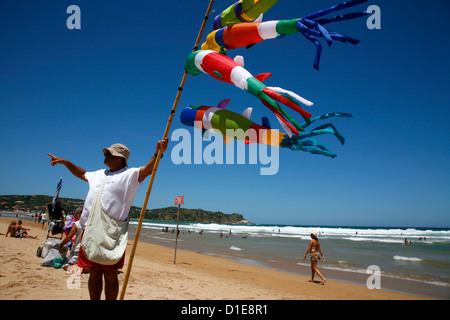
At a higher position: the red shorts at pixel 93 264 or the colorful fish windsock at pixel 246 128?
the colorful fish windsock at pixel 246 128

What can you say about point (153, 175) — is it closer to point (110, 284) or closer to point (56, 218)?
point (110, 284)

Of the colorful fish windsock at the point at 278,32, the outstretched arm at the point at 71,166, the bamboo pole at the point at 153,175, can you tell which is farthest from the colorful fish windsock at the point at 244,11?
the outstretched arm at the point at 71,166

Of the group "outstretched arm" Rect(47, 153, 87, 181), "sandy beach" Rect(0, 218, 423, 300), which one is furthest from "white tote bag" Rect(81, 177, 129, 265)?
"sandy beach" Rect(0, 218, 423, 300)

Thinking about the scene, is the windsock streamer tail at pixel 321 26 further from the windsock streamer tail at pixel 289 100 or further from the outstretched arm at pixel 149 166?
the outstretched arm at pixel 149 166

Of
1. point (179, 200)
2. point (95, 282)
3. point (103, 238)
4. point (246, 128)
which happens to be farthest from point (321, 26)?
point (179, 200)

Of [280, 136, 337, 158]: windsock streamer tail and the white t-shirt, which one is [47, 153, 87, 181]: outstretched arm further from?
[280, 136, 337, 158]: windsock streamer tail

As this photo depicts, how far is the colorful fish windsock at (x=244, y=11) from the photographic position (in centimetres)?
321

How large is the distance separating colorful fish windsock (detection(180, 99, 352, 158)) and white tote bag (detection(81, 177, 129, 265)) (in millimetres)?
1406

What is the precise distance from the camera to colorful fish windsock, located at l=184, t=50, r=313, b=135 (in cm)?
277
